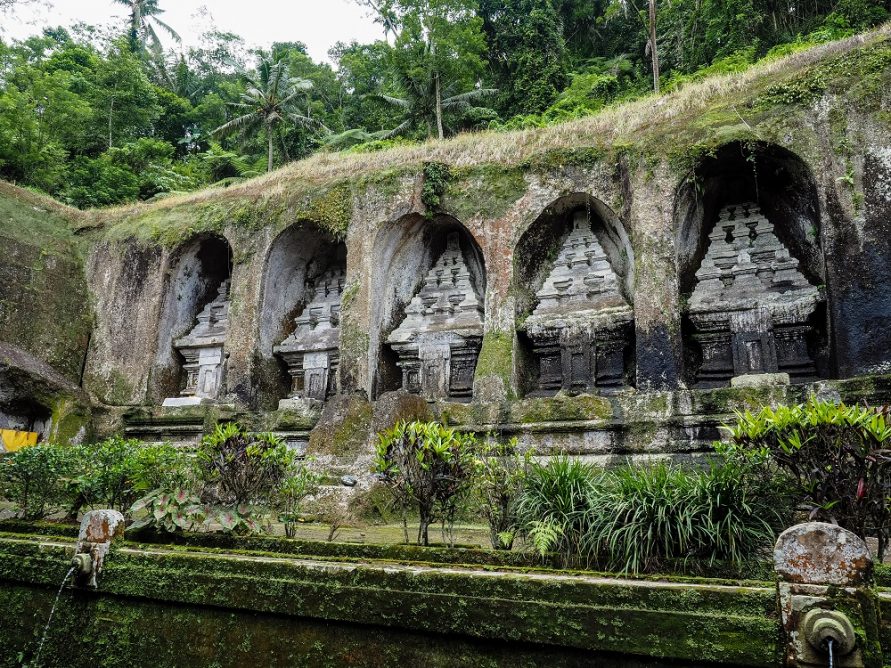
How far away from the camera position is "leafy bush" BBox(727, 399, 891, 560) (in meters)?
3.42

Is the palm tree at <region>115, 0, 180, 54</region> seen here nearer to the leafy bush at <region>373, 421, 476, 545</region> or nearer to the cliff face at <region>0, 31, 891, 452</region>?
the cliff face at <region>0, 31, 891, 452</region>

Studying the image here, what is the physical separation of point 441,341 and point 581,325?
2.72m

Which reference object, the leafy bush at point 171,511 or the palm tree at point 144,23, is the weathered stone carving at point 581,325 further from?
the palm tree at point 144,23

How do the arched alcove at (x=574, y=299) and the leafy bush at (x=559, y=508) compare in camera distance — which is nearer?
the leafy bush at (x=559, y=508)

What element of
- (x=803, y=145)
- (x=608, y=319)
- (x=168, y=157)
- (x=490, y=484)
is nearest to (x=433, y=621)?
(x=490, y=484)

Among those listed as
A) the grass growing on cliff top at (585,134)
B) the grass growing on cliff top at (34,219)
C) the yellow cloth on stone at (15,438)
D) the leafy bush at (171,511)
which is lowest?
the leafy bush at (171,511)

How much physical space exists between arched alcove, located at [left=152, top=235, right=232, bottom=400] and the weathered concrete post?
1290 cm

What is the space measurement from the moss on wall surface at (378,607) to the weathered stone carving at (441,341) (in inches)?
332

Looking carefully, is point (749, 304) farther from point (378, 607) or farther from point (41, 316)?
point (41, 316)

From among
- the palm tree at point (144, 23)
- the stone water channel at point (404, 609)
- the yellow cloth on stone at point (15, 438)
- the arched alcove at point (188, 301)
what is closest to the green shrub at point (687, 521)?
the stone water channel at point (404, 609)

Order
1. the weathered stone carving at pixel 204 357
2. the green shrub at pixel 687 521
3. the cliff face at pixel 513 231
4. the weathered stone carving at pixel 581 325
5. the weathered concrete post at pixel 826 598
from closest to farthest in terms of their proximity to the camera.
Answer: the weathered concrete post at pixel 826 598 < the green shrub at pixel 687 521 < the cliff face at pixel 513 231 < the weathered stone carving at pixel 581 325 < the weathered stone carving at pixel 204 357

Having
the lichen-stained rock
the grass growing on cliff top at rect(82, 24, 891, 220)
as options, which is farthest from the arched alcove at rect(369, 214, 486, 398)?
the lichen-stained rock

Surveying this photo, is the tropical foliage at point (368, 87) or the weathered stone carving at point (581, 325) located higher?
the tropical foliage at point (368, 87)

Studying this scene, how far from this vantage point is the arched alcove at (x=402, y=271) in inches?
495
